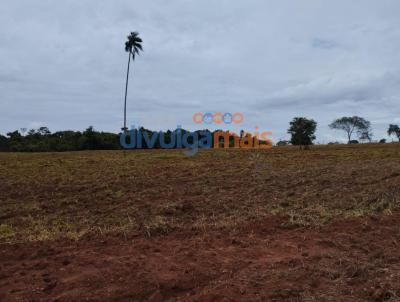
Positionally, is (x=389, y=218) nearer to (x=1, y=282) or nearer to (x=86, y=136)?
(x=1, y=282)

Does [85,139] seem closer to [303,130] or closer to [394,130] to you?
[303,130]

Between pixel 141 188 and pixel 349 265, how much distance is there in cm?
741

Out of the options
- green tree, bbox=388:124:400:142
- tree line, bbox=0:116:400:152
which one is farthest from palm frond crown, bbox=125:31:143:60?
green tree, bbox=388:124:400:142

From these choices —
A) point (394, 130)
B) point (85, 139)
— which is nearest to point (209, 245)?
point (85, 139)

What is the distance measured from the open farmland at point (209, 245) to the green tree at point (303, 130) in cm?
2857

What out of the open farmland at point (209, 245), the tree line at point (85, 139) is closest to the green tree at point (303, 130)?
the tree line at point (85, 139)

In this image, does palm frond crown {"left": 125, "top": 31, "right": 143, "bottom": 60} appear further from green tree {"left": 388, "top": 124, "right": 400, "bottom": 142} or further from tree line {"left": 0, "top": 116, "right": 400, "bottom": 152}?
green tree {"left": 388, "top": 124, "right": 400, "bottom": 142}

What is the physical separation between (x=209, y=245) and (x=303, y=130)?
1357 inches

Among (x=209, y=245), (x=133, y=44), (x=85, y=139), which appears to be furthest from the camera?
(x=85, y=139)

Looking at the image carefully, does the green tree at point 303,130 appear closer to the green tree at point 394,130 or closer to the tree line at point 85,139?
the tree line at point 85,139

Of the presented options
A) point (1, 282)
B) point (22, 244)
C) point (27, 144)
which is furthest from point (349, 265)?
point (27, 144)

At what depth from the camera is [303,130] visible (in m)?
37.7

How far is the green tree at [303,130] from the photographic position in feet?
123

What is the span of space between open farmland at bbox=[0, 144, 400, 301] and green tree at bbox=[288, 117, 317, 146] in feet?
93.7
